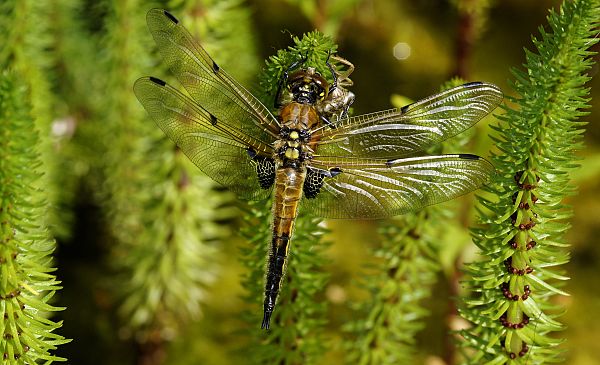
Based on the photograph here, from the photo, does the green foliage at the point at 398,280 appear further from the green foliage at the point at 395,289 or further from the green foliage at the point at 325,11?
the green foliage at the point at 325,11

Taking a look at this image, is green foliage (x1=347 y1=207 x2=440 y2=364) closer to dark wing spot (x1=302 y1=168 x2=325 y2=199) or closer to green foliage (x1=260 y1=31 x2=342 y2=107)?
dark wing spot (x1=302 y1=168 x2=325 y2=199)

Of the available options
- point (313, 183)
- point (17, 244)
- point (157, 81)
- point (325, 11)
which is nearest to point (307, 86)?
point (313, 183)

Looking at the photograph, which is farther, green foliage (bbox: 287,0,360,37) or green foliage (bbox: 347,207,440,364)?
green foliage (bbox: 287,0,360,37)

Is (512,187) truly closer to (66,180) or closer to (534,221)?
(534,221)

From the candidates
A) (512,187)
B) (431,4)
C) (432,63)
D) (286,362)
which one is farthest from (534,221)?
(431,4)

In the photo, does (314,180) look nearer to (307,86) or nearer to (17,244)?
(307,86)

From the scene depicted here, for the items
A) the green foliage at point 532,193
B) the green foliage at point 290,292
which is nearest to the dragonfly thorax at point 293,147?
the green foliage at point 290,292

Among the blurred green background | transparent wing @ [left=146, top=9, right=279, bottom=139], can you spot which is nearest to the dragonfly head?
transparent wing @ [left=146, top=9, right=279, bottom=139]
